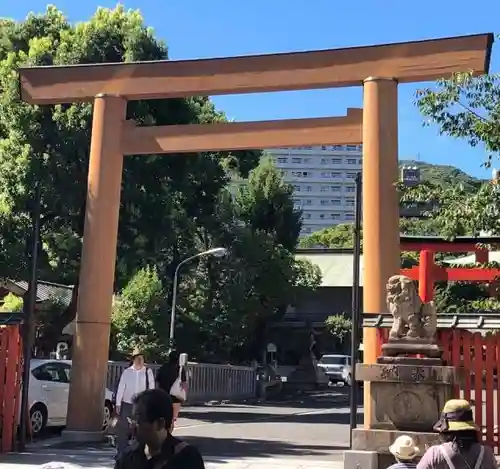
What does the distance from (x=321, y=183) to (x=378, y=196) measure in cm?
13495

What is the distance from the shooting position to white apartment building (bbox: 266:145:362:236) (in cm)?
14475

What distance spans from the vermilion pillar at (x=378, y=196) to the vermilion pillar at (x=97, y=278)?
14.9 feet

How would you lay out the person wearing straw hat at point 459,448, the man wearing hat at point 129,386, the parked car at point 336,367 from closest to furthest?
the person wearing straw hat at point 459,448
the man wearing hat at point 129,386
the parked car at point 336,367

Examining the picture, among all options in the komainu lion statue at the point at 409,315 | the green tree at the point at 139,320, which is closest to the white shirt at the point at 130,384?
the komainu lion statue at the point at 409,315

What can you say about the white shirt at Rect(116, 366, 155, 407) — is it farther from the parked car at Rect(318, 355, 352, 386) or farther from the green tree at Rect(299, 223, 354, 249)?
the green tree at Rect(299, 223, 354, 249)

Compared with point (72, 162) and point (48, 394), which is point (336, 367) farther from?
point (48, 394)

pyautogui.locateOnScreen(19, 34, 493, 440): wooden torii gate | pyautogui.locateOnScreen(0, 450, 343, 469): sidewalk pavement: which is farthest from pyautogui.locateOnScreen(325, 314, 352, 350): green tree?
pyautogui.locateOnScreen(0, 450, 343, 469): sidewalk pavement

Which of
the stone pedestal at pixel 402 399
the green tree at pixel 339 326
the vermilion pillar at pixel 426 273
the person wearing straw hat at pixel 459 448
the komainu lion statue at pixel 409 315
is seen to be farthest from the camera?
the green tree at pixel 339 326

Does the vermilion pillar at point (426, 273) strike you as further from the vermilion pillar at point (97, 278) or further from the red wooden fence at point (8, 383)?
the red wooden fence at point (8, 383)

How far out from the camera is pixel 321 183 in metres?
146

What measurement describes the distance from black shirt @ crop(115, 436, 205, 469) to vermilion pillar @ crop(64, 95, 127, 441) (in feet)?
33.3

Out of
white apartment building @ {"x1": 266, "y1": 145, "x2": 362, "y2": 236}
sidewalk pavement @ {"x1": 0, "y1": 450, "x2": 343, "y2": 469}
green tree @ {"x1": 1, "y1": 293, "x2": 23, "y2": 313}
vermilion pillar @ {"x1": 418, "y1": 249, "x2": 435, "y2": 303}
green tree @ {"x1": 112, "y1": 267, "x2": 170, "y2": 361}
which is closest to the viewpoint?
sidewalk pavement @ {"x1": 0, "y1": 450, "x2": 343, "y2": 469}

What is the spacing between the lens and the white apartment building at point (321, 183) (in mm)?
144750

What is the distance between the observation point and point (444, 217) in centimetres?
874
